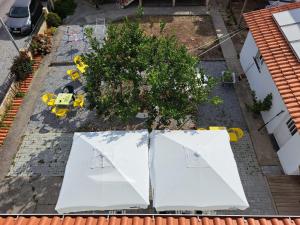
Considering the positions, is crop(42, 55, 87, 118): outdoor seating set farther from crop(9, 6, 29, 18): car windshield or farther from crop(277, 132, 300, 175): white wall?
crop(277, 132, 300, 175): white wall

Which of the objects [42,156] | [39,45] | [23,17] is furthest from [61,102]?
[23,17]

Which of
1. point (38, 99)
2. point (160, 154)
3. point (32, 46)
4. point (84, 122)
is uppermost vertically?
point (32, 46)

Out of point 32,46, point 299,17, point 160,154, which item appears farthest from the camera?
point 32,46

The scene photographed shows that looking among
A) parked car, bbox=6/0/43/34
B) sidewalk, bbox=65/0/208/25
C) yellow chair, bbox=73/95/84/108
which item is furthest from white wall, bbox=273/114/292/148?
parked car, bbox=6/0/43/34

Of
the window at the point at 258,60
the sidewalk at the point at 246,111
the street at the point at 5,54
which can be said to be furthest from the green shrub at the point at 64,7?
the window at the point at 258,60

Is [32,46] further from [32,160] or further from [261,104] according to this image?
[261,104]

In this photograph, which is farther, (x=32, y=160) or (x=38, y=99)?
(x=38, y=99)

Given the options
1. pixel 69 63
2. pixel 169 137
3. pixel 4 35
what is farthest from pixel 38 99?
pixel 169 137
